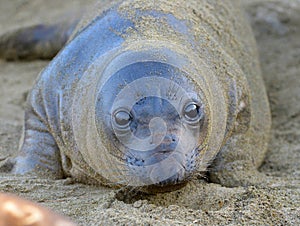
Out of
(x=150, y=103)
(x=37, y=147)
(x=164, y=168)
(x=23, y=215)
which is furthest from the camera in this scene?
(x=37, y=147)

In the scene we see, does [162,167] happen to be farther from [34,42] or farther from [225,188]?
[34,42]

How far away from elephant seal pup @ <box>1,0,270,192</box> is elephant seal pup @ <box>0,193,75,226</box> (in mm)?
887

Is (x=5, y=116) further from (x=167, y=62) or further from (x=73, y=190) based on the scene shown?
(x=167, y=62)

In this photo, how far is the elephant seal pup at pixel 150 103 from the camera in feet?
9.89

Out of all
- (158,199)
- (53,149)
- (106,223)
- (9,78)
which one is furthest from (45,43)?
(106,223)

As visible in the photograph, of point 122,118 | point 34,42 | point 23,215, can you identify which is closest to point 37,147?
point 122,118

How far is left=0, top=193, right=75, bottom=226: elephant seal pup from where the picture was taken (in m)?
2.00

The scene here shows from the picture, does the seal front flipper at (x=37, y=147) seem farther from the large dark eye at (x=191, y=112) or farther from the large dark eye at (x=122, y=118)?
the large dark eye at (x=191, y=112)

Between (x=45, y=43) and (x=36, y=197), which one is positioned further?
(x=45, y=43)

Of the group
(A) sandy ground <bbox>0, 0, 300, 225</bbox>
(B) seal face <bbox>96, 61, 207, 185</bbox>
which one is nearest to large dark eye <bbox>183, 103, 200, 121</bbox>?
(B) seal face <bbox>96, 61, 207, 185</bbox>

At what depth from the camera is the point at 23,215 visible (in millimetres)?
2045

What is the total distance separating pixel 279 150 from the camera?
4.17 meters

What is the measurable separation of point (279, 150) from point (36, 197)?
1.62 m

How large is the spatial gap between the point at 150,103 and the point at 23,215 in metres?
1.09
